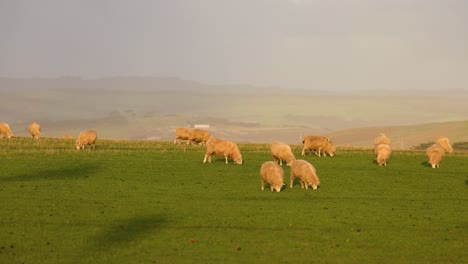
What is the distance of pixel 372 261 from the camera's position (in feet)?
69.7

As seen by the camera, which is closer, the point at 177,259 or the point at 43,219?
the point at 177,259

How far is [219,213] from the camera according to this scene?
92.6ft

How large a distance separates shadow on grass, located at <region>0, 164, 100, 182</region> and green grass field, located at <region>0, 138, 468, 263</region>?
7 cm

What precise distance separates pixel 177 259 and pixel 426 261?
7.22 m

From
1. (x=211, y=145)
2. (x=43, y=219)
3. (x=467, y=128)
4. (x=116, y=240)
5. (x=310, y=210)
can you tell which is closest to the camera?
(x=116, y=240)

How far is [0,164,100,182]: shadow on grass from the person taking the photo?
38.7 meters

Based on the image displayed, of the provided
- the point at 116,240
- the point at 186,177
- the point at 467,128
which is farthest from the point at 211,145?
the point at 467,128

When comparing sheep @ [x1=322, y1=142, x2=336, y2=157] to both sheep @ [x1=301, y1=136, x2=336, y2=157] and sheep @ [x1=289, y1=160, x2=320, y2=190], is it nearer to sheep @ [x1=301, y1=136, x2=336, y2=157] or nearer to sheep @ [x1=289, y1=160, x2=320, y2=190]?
sheep @ [x1=301, y1=136, x2=336, y2=157]

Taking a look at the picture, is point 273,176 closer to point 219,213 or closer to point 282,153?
point 219,213

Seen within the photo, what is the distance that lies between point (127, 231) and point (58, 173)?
55.3 feet

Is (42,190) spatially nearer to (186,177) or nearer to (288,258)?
(186,177)

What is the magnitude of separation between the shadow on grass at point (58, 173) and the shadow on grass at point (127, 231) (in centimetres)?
1312

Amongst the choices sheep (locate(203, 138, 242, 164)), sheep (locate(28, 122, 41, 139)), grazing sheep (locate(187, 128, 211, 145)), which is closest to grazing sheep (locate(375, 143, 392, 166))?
sheep (locate(203, 138, 242, 164))

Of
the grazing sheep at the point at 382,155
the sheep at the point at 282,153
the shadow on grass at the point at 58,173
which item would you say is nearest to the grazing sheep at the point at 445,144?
the grazing sheep at the point at 382,155
